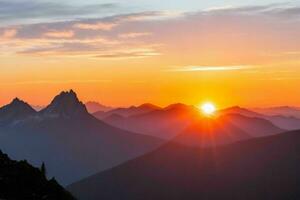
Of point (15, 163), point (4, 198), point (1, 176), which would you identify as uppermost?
point (15, 163)

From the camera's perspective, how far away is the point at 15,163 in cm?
8862

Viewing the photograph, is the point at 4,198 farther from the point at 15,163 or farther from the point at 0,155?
the point at 0,155

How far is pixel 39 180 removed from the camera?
81.4m

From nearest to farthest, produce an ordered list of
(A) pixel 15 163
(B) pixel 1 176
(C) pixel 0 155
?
(B) pixel 1 176, (A) pixel 15 163, (C) pixel 0 155

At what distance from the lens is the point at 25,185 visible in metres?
78.2

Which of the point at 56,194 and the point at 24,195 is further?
the point at 56,194

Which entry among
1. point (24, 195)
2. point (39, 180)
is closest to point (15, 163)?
point (39, 180)

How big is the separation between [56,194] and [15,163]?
39.3ft

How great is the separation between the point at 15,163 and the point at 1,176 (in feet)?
33.1

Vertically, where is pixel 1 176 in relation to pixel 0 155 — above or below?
below

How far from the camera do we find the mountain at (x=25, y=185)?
74.9m

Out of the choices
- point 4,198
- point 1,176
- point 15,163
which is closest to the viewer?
point 4,198

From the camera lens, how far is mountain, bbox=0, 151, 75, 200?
246 feet

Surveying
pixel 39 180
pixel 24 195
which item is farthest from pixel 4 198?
pixel 39 180
